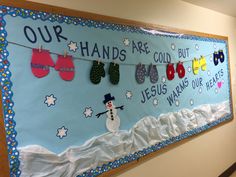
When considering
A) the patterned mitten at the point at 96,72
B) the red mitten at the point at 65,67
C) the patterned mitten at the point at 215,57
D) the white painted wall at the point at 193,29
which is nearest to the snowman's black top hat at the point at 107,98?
the patterned mitten at the point at 96,72

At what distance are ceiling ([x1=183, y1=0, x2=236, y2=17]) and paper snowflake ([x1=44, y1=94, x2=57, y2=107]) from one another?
1837 millimetres

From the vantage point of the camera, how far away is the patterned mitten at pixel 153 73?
1.91 metres

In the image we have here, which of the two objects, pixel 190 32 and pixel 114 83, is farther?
pixel 190 32

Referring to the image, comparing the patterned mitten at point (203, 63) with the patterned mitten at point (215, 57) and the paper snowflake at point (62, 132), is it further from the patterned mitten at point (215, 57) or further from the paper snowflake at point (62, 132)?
the paper snowflake at point (62, 132)

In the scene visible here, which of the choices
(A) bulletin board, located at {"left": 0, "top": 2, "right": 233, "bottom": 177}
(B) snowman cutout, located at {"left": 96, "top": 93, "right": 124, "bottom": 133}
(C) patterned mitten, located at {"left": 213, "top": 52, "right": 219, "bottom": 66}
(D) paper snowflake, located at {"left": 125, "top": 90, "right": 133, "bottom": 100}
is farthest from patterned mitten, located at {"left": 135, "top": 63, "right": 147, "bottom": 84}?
(C) patterned mitten, located at {"left": 213, "top": 52, "right": 219, "bottom": 66}

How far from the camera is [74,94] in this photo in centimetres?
141

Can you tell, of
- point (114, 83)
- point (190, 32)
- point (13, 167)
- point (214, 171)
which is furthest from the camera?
point (214, 171)

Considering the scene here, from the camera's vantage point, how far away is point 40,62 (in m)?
1.26

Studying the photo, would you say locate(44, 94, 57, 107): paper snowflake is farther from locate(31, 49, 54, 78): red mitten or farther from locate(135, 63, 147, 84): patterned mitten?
locate(135, 63, 147, 84): patterned mitten

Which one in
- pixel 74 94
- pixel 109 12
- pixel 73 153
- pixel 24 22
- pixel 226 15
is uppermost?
pixel 226 15

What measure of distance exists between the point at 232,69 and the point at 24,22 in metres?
2.78

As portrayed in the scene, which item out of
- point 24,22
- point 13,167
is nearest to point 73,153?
point 13,167

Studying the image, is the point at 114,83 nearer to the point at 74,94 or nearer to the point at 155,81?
the point at 74,94

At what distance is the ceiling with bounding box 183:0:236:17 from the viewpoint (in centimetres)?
253
